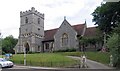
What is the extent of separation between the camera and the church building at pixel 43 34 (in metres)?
73.4

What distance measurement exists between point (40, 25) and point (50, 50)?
453 inches

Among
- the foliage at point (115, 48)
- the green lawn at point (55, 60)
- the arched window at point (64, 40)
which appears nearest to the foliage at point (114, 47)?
the foliage at point (115, 48)

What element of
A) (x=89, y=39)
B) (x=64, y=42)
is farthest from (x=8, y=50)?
(x=89, y=39)

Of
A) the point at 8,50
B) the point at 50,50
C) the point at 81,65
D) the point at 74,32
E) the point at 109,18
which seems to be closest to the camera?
the point at 81,65

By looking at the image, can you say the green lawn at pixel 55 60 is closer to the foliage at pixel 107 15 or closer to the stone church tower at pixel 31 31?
the foliage at pixel 107 15

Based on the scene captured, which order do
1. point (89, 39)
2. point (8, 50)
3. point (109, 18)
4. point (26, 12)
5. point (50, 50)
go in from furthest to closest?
point (8, 50) < point (26, 12) < point (50, 50) < point (89, 39) < point (109, 18)

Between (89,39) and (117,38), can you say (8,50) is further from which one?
(117,38)

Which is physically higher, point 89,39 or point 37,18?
point 37,18

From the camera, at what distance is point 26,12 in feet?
278

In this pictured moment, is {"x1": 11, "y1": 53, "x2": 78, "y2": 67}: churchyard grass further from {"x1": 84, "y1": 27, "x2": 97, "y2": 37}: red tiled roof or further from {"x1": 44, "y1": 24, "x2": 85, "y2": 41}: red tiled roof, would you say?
{"x1": 44, "y1": 24, "x2": 85, "y2": 41}: red tiled roof

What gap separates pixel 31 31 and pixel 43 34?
5757 millimetres

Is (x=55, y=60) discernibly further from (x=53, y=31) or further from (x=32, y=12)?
(x=32, y=12)

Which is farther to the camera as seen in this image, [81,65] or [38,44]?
[38,44]

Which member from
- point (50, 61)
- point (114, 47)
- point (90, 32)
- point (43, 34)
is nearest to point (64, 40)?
point (90, 32)
